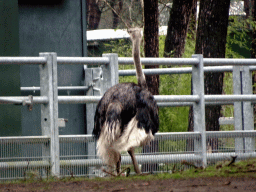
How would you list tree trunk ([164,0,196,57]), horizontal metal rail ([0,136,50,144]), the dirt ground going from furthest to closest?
tree trunk ([164,0,196,57]), horizontal metal rail ([0,136,50,144]), the dirt ground

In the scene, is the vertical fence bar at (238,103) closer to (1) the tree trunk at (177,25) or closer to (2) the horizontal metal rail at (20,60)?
(2) the horizontal metal rail at (20,60)

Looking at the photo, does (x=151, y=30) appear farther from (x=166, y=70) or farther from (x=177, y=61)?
(x=177, y=61)

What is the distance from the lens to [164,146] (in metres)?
7.31

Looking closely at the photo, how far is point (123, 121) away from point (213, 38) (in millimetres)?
5623

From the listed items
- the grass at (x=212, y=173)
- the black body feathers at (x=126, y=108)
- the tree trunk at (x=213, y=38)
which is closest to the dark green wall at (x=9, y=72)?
the black body feathers at (x=126, y=108)

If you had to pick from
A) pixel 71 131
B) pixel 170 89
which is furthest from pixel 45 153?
pixel 170 89

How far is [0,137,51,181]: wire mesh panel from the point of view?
6441mm

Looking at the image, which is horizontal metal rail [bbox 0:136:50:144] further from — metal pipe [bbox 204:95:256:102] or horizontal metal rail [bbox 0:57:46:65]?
metal pipe [bbox 204:95:256:102]

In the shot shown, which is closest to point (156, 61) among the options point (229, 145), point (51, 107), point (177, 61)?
point (177, 61)

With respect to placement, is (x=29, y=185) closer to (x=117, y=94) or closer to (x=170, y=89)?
(x=117, y=94)

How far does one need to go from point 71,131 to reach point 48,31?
157cm

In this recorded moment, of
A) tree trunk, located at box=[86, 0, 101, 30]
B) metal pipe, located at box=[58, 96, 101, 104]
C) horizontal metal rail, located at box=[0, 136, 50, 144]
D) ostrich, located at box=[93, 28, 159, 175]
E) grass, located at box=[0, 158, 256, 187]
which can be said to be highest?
tree trunk, located at box=[86, 0, 101, 30]

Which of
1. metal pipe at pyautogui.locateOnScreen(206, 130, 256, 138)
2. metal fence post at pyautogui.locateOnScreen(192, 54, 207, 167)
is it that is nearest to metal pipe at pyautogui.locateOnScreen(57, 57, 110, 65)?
metal fence post at pyautogui.locateOnScreen(192, 54, 207, 167)

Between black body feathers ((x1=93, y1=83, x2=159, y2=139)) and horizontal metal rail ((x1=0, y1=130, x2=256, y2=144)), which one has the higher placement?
black body feathers ((x1=93, y1=83, x2=159, y2=139))
